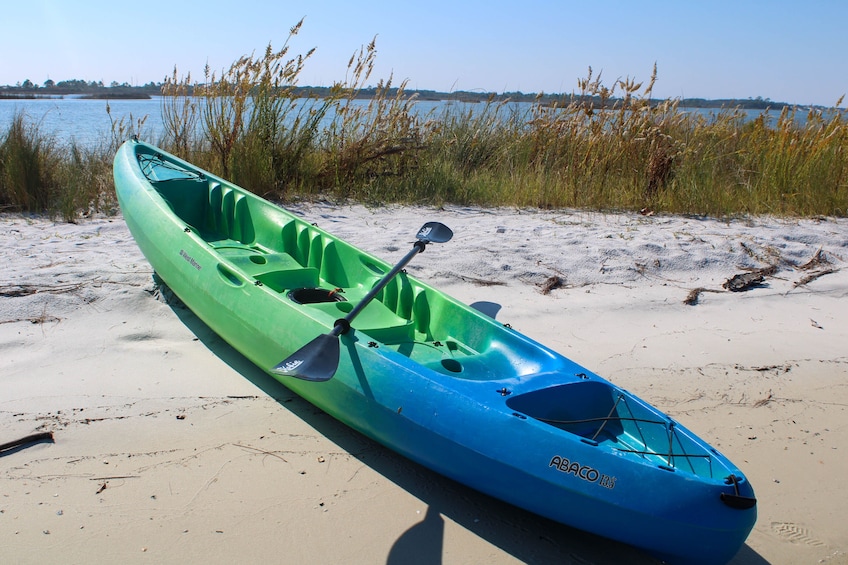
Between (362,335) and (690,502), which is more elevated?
(362,335)

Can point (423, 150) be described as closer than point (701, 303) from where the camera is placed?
No

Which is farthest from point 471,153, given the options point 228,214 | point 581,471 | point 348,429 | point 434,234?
point 581,471

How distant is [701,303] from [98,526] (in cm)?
413

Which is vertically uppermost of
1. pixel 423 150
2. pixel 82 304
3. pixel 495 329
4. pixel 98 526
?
pixel 423 150

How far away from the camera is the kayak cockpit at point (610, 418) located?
2775mm

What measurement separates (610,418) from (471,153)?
6158mm

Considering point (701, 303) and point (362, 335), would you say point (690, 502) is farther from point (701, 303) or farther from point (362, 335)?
point (701, 303)

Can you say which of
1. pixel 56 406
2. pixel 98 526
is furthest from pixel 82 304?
pixel 98 526

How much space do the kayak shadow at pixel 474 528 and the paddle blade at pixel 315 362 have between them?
0.55 meters

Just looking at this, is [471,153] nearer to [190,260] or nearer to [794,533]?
[190,260]

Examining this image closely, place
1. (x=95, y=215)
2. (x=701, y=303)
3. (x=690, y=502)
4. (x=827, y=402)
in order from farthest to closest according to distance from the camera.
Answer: (x=95, y=215), (x=701, y=303), (x=827, y=402), (x=690, y=502)

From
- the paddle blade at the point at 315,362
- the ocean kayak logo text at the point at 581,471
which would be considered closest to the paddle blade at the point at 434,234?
the paddle blade at the point at 315,362

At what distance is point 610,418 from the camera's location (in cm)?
287

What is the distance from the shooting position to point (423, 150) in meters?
8.06
